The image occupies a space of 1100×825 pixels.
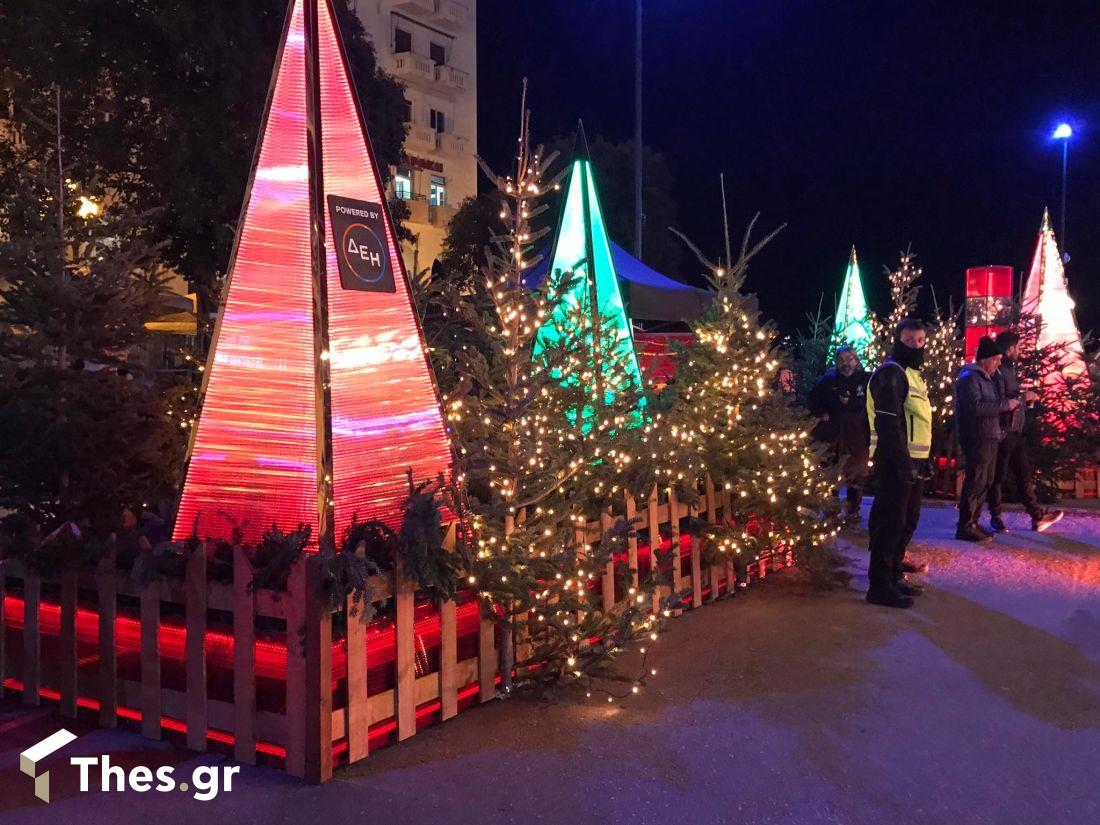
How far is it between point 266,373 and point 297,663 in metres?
1.53

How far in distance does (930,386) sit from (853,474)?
245 cm

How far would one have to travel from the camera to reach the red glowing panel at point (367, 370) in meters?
4.54

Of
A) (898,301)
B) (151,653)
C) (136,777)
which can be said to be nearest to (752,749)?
(136,777)

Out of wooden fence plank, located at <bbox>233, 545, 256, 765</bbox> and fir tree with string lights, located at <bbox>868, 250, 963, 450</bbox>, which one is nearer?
wooden fence plank, located at <bbox>233, 545, 256, 765</bbox>

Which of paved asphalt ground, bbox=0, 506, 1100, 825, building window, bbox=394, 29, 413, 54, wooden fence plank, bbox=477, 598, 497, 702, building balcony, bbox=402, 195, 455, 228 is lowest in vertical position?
paved asphalt ground, bbox=0, 506, 1100, 825

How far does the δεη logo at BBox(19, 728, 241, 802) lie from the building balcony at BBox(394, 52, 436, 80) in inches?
1430

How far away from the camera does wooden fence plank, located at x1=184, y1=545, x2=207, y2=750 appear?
402 cm

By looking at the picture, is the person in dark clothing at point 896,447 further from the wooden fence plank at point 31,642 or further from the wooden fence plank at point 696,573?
the wooden fence plank at point 31,642

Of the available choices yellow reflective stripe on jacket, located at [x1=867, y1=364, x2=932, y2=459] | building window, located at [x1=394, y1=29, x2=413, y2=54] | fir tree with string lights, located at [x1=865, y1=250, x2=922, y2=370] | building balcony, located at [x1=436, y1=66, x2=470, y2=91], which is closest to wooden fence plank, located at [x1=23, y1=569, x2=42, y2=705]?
yellow reflective stripe on jacket, located at [x1=867, y1=364, x2=932, y2=459]

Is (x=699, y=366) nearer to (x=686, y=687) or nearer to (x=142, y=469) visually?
(x=686, y=687)

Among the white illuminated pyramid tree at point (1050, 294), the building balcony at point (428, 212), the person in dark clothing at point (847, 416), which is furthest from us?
the building balcony at point (428, 212)

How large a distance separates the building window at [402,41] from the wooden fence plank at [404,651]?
36.3 meters

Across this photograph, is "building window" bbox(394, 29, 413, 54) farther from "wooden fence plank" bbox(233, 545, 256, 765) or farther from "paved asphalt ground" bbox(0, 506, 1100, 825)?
"wooden fence plank" bbox(233, 545, 256, 765)

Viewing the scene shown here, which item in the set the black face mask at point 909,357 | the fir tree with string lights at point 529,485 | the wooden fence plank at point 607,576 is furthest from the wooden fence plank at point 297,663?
the black face mask at point 909,357
